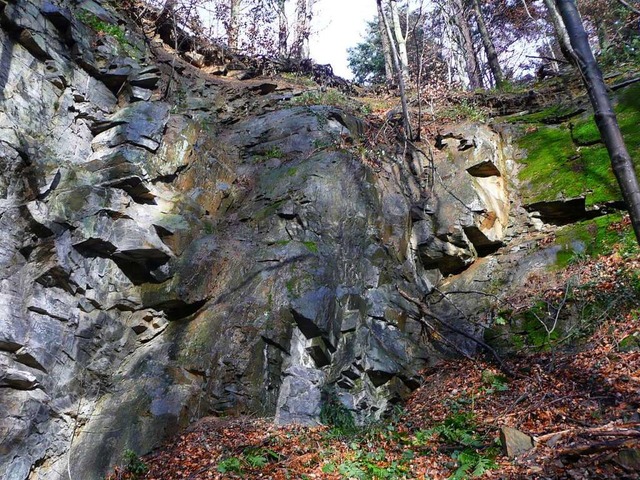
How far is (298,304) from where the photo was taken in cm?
862

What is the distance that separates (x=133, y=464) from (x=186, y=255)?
4.36m

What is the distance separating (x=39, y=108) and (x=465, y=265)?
11056 mm

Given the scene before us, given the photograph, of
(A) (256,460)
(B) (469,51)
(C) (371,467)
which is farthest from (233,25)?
(C) (371,467)

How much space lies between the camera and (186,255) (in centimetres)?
973

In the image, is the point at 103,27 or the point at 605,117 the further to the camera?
the point at 103,27

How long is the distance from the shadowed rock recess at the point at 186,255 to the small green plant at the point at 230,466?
147 cm

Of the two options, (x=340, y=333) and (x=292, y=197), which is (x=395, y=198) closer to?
(x=292, y=197)

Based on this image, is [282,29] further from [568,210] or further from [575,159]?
[568,210]

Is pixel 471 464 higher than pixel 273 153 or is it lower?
lower

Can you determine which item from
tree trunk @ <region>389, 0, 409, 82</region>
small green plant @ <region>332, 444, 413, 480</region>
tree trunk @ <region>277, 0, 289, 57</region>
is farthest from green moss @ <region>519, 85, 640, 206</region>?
tree trunk @ <region>277, 0, 289, 57</region>

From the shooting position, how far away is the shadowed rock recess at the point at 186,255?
302 inches

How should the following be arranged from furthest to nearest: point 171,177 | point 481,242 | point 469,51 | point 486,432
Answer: point 469,51 < point 481,242 < point 171,177 < point 486,432

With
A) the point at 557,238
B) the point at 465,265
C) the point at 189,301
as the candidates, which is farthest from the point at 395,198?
the point at 189,301

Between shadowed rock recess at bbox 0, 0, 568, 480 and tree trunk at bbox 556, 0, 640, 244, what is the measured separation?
5.19 m
